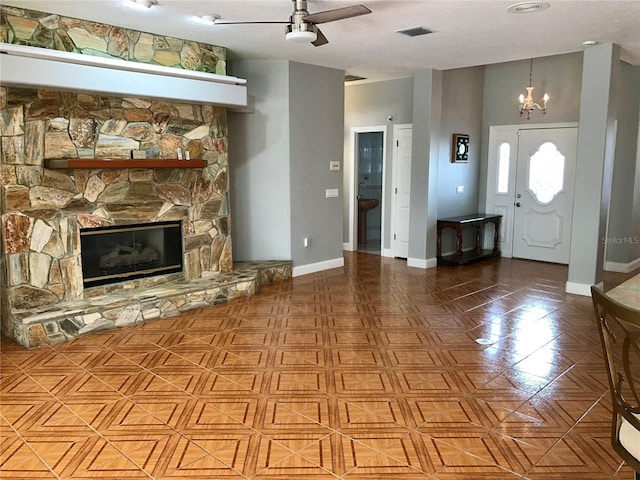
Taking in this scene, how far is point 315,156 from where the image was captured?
652cm

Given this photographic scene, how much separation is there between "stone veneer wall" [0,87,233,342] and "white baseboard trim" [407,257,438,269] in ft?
10.1

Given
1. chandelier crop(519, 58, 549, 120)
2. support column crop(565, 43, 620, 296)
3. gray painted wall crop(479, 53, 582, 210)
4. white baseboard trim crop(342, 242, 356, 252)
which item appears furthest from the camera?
white baseboard trim crop(342, 242, 356, 252)

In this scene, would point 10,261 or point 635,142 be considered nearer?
point 10,261

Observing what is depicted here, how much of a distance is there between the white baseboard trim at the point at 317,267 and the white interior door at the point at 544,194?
295 centimetres

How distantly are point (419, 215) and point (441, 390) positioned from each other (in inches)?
162

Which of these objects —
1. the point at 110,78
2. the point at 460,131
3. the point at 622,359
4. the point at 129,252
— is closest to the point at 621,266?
the point at 460,131

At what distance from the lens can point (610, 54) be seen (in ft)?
16.9

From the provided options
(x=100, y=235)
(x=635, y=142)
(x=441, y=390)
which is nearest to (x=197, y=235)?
(x=100, y=235)

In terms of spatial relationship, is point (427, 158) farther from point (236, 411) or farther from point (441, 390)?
point (236, 411)

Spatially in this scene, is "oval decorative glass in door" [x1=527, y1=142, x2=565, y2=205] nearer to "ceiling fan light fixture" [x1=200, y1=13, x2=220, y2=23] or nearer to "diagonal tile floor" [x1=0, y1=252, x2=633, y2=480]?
"diagonal tile floor" [x1=0, y1=252, x2=633, y2=480]

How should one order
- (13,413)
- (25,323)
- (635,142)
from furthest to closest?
(635,142), (25,323), (13,413)

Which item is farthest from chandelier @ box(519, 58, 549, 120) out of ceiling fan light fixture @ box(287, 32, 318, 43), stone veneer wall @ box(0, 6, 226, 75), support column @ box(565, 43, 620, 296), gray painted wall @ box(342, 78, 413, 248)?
ceiling fan light fixture @ box(287, 32, 318, 43)

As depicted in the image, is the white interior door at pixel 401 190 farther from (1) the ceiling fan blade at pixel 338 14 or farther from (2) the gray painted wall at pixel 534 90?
(1) the ceiling fan blade at pixel 338 14

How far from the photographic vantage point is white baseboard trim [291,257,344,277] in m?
6.48
